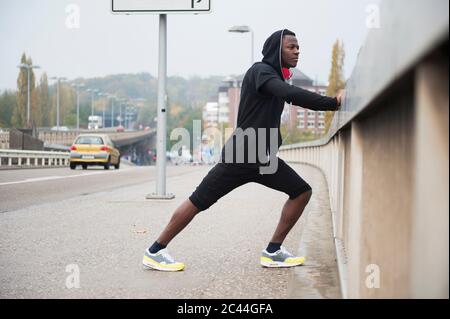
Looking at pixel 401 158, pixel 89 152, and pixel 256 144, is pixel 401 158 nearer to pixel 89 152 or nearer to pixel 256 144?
pixel 256 144

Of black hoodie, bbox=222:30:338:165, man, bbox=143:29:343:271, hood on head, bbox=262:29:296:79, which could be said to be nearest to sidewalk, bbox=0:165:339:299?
man, bbox=143:29:343:271

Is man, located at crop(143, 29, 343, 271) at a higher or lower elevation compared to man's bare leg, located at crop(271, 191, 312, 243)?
higher

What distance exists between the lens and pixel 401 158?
241 cm

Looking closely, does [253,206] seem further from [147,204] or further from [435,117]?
[435,117]

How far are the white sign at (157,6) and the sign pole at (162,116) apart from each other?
1.33ft

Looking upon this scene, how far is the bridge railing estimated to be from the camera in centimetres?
166

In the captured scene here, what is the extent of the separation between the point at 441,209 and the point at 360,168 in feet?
4.95

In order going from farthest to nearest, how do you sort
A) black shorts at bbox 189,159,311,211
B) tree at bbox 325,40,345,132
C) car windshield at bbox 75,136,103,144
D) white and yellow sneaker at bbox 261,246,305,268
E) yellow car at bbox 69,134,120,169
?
tree at bbox 325,40,345,132 < car windshield at bbox 75,136,103,144 < yellow car at bbox 69,134,120,169 < white and yellow sneaker at bbox 261,246,305,268 < black shorts at bbox 189,159,311,211

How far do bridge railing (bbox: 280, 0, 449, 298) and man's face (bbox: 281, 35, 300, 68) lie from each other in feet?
3.84

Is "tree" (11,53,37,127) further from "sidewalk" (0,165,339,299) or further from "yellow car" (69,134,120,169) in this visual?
"sidewalk" (0,165,339,299)

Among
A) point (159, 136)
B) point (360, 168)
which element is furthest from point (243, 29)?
point (360, 168)

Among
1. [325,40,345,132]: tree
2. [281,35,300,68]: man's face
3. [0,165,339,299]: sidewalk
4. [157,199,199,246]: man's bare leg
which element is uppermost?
[325,40,345,132]: tree

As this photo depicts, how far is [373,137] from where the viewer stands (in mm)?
3057

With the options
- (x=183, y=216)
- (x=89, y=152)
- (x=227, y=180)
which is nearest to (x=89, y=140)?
(x=89, y=152)
